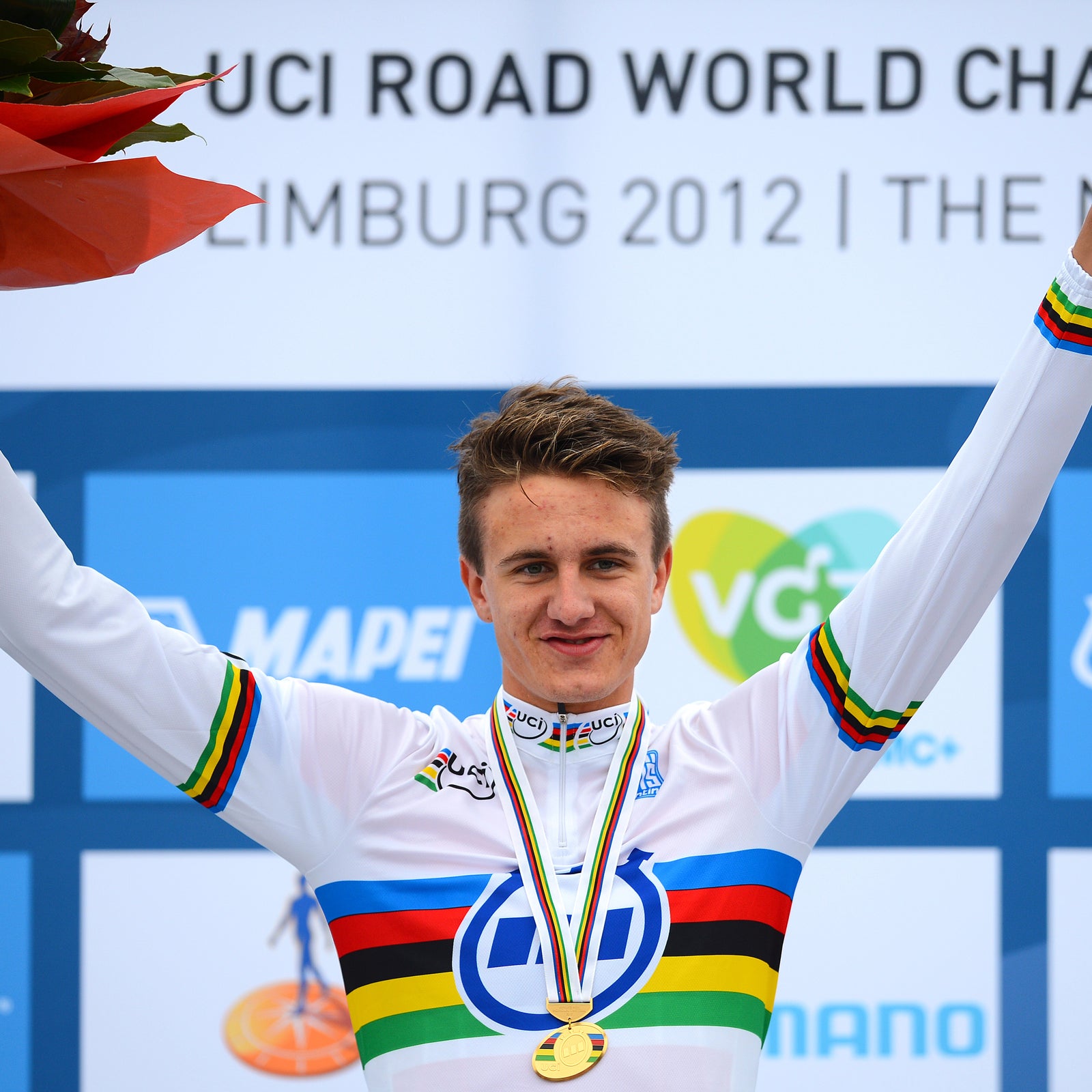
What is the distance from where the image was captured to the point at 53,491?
2623mm

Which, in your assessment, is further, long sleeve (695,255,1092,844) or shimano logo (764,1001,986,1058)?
shimano logo (764,1001,986,1058)

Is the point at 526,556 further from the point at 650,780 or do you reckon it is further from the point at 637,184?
the point at 637,184

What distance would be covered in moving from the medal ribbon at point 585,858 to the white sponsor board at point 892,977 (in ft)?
4.29

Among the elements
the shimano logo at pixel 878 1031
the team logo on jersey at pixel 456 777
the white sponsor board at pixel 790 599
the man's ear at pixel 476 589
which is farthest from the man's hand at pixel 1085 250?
the shimano logo at pixel 878 1031

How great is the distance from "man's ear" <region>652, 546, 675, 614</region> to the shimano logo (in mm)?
1441

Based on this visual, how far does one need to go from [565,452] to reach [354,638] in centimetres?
134

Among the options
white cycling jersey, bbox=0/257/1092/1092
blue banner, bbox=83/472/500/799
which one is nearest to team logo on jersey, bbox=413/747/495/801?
white cycling jersey, bbox=0/257/1092/1092

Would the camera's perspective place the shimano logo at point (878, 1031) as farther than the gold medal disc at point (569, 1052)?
Yes

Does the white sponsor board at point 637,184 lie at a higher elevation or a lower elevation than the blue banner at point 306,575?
higher

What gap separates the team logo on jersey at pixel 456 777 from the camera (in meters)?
1.37

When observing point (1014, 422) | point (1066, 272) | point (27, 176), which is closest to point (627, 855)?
point (1014, 422)

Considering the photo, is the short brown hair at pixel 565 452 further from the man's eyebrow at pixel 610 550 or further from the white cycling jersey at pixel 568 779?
the white cycling jersey at pixel 568 779

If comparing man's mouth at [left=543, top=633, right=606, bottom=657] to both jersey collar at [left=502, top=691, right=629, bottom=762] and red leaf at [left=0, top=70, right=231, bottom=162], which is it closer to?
jersey collar at [left=502, top=691, right=629, bottom=762]

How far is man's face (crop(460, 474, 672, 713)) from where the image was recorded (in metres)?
1.33
